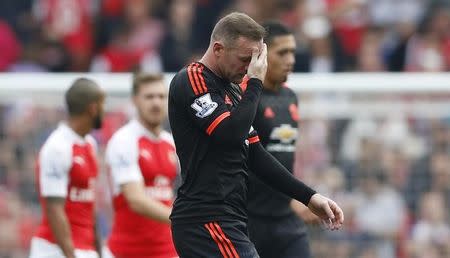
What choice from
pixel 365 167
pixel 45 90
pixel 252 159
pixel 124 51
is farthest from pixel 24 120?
pixel 252 159

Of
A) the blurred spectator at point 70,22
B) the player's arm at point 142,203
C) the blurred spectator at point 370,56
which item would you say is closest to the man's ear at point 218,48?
the player's arm at point 142,203

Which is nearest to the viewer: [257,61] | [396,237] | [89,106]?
[257,61]

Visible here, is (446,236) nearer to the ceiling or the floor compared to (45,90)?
nearer to the floor

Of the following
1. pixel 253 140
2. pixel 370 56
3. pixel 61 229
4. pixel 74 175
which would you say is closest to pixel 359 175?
pixel 370 56

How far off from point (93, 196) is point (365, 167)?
3.46 metres

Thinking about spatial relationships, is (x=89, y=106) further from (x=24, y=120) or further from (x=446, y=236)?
(x=446, y=236)

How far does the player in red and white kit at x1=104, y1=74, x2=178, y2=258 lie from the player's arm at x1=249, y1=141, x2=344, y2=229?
7.22ft

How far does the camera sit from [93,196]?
9.19 metres

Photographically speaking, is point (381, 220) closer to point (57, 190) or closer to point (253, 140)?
point (57, 190)

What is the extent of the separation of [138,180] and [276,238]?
107cm

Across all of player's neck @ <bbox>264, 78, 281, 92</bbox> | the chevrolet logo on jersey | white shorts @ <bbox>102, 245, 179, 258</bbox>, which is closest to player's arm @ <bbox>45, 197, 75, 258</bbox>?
white shorts @ <bbox>102, 245, 179, 258</bbox>

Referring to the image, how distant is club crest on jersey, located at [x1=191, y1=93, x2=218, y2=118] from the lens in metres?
6.42

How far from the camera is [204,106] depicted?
6434 mm

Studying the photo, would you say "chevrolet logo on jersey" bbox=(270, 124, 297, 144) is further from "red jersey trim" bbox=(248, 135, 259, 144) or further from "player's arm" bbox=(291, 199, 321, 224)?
"red jersey trim" bbox=(248, 135, 259, 144)
